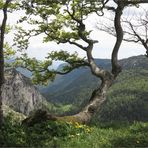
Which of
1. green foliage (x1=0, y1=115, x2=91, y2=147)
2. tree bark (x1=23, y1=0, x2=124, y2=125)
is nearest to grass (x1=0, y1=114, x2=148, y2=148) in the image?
green foliage (x1=0, y1=115, x2=91, y2=147)

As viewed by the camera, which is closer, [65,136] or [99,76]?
[65,136]

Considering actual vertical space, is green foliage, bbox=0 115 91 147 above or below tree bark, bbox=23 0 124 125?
below

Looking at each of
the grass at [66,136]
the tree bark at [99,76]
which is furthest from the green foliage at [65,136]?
the tree bark at [99,76]

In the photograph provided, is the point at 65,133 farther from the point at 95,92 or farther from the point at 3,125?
the point at 95,92

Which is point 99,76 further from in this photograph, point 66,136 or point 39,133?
point 39,133

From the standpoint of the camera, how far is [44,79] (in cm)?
3038

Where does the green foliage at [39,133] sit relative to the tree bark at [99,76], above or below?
below

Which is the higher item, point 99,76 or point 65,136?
point 99,76

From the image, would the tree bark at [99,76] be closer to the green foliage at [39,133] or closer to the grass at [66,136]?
the green foliage at [39,133]

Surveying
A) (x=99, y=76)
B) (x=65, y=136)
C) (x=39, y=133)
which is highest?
(x=99, y=76)

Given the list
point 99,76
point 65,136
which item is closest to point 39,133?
point 65,136

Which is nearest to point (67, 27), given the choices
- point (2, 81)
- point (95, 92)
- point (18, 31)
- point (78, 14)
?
point (78, 14)

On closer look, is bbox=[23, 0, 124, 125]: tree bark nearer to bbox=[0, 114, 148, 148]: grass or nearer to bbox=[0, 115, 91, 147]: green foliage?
bbox=[0, 115, 91, 147]: green foliage

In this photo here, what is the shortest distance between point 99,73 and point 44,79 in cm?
502
